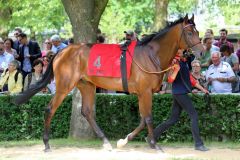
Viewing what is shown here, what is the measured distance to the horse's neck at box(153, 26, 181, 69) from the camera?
34.2ft

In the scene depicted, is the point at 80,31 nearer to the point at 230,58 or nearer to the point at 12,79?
the point at 12,79

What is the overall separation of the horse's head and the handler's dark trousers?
2.97 feet

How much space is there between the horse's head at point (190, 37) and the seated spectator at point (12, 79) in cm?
463

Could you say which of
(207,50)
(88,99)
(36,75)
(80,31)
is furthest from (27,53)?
(207,50)

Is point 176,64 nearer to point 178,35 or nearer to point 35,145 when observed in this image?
point 178,35

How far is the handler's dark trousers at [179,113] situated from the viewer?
33.7 ft

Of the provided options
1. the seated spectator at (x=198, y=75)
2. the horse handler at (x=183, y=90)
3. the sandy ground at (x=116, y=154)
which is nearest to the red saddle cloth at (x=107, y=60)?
the horse handler at (x=183, y=90)

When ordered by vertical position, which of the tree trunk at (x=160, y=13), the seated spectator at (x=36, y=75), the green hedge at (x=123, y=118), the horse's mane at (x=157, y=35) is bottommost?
the green hedge at (x=123, y=118)

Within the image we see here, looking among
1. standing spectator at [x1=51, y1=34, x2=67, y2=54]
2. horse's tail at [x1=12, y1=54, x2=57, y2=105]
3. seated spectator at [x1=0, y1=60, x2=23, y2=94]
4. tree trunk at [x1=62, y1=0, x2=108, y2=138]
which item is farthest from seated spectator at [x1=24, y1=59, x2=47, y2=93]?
horse's tail at [x1=12, y1=54, x2=57, y2=105]

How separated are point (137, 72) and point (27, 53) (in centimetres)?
568

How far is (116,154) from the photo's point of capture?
981cm

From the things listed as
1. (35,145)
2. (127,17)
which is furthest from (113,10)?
(35,145)

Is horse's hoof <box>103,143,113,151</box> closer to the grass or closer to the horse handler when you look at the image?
the grass

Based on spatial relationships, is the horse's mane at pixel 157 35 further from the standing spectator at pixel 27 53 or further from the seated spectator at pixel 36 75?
the standing spectator at pixel 27 53
